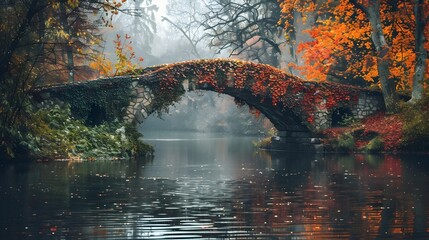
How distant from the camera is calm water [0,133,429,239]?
13.2 meters

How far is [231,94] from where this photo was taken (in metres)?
39.3

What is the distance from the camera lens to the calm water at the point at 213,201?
43.4 ft

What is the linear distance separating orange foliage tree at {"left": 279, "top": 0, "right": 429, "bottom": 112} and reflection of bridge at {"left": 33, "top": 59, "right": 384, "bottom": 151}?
168 cm

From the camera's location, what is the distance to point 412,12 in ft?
130

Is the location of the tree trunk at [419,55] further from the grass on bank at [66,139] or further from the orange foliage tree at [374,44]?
the grass on bank at [66,139]

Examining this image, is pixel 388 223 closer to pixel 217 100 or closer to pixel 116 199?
pixel 116 199

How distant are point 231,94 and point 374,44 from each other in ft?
23.3

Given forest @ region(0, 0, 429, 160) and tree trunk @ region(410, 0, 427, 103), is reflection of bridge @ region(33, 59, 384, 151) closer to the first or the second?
forest @ region(0, 0, 429, 160)

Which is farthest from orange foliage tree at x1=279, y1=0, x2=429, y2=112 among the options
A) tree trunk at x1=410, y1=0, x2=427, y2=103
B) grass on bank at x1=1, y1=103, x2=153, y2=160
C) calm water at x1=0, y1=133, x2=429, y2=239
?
grass on bank at x1=1, y1=103, x2=153, y2=160

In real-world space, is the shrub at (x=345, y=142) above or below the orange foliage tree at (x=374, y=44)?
below

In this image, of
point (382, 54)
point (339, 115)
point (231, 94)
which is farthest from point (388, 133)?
point (231, 94)

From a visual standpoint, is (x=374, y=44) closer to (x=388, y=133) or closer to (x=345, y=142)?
(x=388, y=133)

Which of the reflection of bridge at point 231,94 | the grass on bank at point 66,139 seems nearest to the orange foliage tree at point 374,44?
the reflection of bridge at point 231,94

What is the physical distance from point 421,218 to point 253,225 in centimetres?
309
